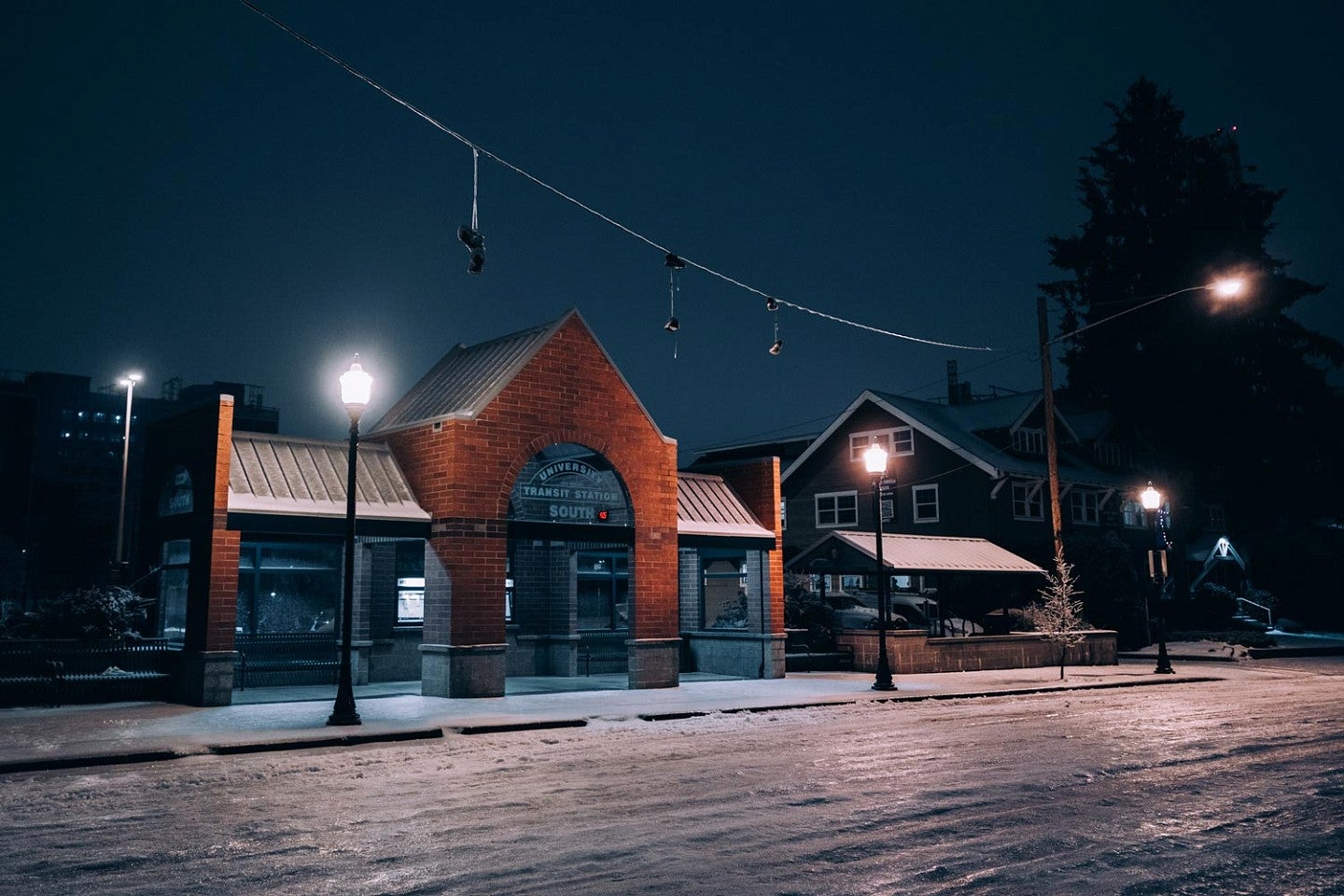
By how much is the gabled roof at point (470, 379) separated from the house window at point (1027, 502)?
24048 millimetres

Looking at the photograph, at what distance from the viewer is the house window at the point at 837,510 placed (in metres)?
46.3

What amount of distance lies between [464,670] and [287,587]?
5137mm

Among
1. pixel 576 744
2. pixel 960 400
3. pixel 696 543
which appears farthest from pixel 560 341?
pixel 960 400

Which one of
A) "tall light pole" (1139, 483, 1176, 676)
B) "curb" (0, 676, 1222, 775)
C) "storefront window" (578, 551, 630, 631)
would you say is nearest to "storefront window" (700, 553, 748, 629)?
"storefront window" (578, 551, 630, 631)

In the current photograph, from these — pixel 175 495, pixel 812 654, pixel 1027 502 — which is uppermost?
pixel 1027 502

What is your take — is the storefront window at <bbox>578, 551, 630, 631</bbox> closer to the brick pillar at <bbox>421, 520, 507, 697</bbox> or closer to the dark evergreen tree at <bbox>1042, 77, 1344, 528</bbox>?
the brick pillar at <bbox>421, 520, 507, 697</bbox>

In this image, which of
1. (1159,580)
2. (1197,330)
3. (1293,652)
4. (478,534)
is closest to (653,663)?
(478,534)

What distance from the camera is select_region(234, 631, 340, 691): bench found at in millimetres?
21125

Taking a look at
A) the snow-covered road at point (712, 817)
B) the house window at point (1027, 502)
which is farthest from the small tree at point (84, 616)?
the house window at point (1027, 502)

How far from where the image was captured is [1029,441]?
146 ft

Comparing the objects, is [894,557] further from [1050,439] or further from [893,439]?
[893,439]

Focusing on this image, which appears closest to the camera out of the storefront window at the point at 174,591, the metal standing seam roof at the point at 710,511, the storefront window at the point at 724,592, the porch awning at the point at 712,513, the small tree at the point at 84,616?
the small tree at the point at 84,616

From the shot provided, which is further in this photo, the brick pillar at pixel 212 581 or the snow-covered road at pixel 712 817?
the brick pillar at pixel 212 581

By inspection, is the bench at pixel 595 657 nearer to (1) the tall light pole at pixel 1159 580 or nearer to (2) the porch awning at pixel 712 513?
(2) the porch awning at pixel 712 513
